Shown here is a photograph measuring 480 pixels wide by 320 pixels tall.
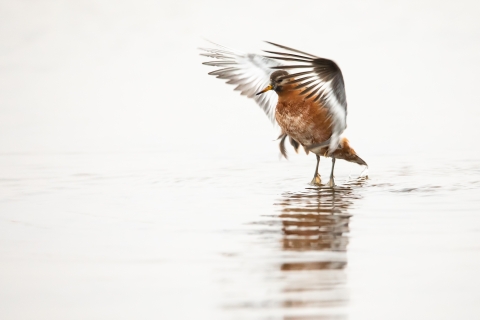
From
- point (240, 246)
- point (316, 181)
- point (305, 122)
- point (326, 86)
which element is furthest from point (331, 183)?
point (240, 246)

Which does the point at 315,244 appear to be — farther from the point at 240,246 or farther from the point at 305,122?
the point at 305,122

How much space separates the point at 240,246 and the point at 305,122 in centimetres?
416

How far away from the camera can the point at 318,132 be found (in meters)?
10.9

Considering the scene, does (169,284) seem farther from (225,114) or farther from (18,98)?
(18,98)

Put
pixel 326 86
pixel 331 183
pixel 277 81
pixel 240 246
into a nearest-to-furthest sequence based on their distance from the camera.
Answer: pixel 240 246 < pixel 326 86 < pixel 331 183 < pixel 277 81

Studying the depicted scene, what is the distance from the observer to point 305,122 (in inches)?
426

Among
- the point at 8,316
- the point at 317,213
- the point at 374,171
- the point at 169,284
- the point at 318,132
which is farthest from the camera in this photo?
the point at 374,171

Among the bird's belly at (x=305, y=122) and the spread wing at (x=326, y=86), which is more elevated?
the spread wing at (x=326, y=86)

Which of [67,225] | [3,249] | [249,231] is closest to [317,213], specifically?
[249,231]

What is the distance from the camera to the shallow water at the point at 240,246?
5.36 metres

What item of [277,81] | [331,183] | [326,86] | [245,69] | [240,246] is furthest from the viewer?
[245,69]

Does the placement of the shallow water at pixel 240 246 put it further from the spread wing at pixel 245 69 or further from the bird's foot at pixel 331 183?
the spread wing at pixel 245 69

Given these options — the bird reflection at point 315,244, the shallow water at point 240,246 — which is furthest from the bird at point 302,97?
the bird reflection at point 315,244

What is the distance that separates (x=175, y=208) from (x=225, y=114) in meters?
10.4
